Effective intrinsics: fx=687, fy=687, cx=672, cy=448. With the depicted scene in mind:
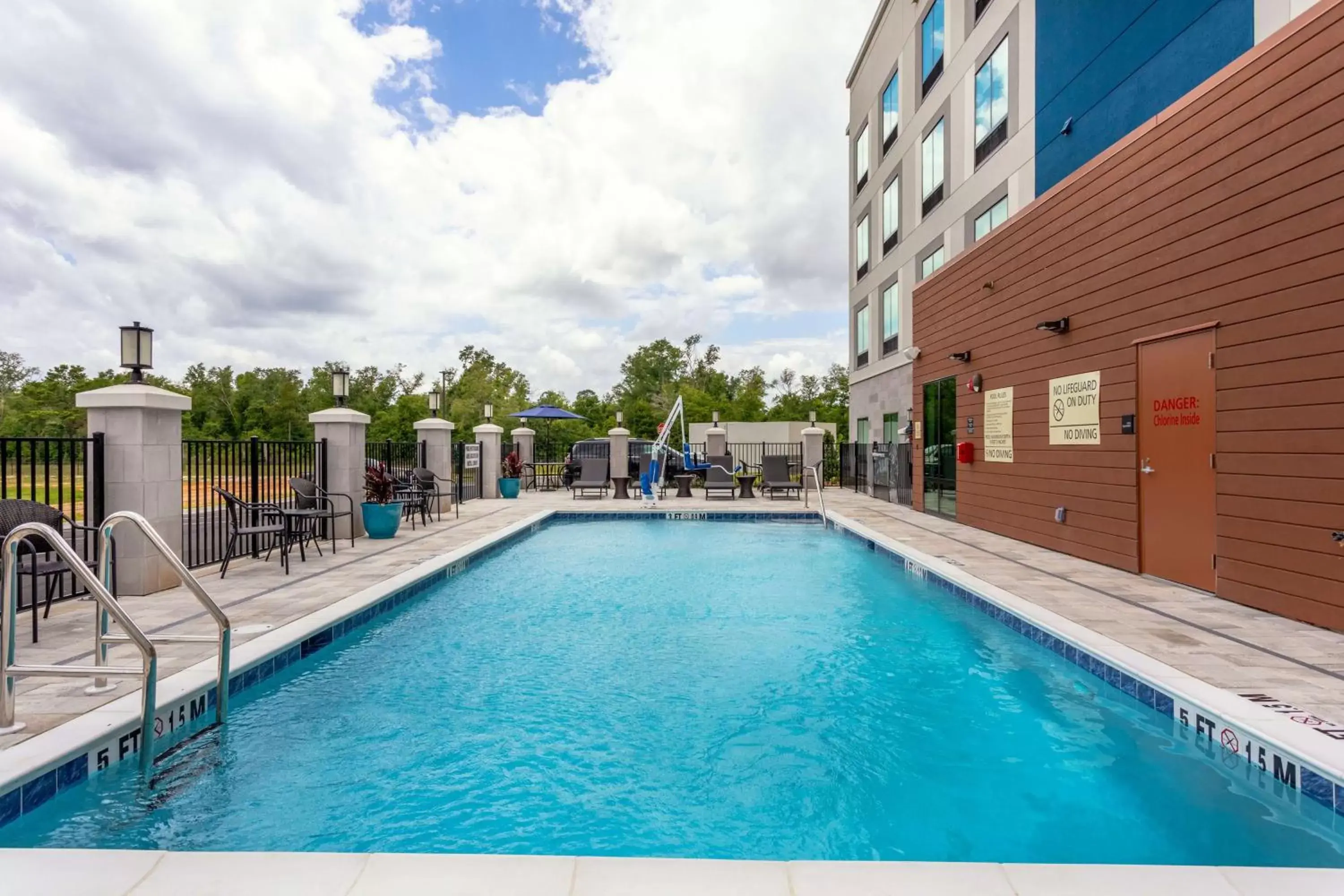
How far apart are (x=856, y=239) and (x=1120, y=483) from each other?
49.0ft

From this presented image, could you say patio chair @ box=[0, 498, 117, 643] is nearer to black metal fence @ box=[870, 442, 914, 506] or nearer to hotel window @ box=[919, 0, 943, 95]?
black metal fence @ box=[870, 442, 914, 506]

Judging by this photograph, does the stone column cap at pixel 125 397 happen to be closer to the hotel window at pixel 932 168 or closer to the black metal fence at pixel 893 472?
the black metal fence at pixel 893 472

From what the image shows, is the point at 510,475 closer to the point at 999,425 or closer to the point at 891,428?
the point at 891,428

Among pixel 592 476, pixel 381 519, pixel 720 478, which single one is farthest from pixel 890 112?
pixel 381 519

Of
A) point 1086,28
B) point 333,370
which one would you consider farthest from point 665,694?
point 1086,28

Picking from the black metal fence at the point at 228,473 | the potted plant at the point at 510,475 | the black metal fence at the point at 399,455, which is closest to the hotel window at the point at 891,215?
the potted plant at the point at 510,475

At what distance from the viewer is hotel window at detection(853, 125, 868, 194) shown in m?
18.6

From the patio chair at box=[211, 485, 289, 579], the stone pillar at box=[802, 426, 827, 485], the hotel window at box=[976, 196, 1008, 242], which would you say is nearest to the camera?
the patio chair at box=[211, 485, 289, 579]

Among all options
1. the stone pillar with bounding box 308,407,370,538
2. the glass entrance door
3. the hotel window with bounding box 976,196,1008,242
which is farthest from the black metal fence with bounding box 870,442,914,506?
the stone pillar with bounding box 308,407,370,538

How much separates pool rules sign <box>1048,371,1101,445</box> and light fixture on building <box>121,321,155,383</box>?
26.3 feet

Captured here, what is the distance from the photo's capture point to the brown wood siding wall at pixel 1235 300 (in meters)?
4.04

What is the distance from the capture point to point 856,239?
19.6 meters

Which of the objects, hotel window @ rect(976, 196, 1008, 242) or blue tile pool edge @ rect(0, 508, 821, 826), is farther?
hotel window @ rect(976, 196, 1008, 242)

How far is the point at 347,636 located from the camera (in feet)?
14.9
